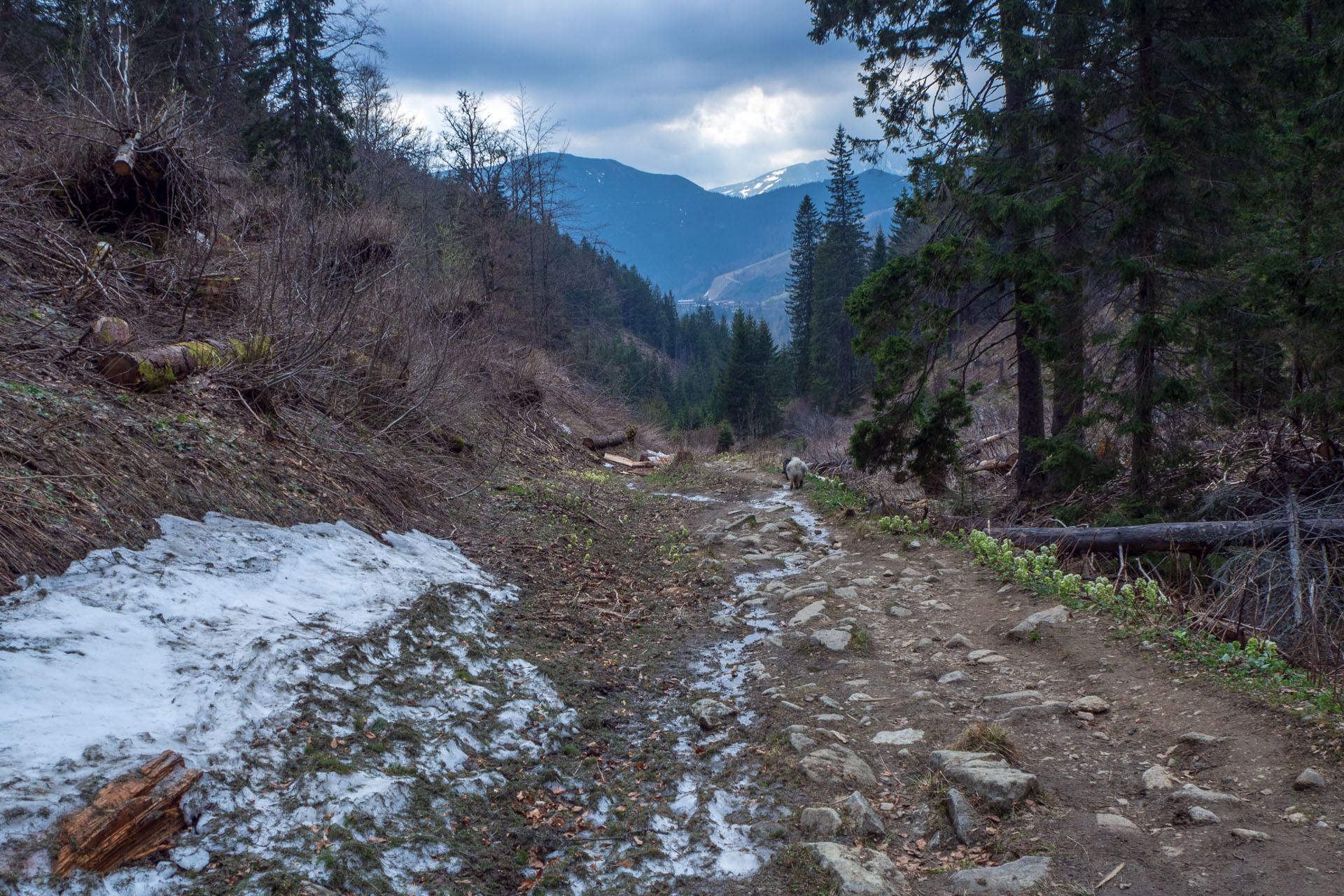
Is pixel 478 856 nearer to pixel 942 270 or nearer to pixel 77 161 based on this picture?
pixel 942 270

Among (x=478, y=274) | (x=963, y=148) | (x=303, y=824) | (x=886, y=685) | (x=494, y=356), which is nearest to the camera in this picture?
(x=303, y=824)

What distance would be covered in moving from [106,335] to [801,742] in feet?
20.5

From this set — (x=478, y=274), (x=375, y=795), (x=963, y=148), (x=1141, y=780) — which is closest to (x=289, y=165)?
(x=478, y=274)

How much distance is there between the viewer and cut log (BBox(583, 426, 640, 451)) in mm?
19016

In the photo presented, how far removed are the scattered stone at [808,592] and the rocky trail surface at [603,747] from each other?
0.91m

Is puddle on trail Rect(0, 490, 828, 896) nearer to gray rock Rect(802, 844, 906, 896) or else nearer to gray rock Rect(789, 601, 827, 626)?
gray rock Rect(802, 844, 906, 896)

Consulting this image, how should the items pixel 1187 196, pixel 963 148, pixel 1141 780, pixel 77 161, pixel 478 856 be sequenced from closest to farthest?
pixel 478 856 < pixel 1141 780 < pixel 1187 196 < pixel 77 161 < pixel 963 148

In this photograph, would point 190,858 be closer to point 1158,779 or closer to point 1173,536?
point 1158,779

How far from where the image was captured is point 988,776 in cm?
334

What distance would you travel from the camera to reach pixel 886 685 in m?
4.85

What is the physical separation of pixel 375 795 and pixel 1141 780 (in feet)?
12.2

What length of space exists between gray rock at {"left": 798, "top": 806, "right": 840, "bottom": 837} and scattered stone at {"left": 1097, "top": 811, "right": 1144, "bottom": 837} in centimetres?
117

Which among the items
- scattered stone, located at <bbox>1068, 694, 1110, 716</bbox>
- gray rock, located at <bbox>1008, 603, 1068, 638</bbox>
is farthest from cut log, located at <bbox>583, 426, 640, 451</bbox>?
scattered stone, located at <bbox>1068, 694, 1110, 716</bbox>

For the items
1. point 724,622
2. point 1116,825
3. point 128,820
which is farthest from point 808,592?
point 128,820
